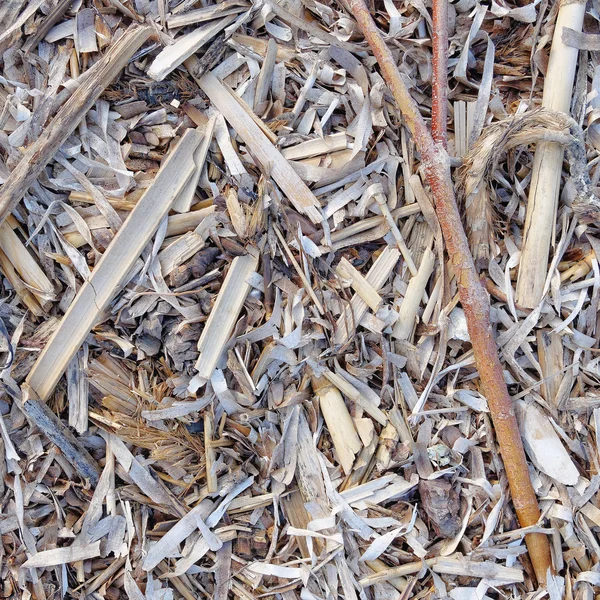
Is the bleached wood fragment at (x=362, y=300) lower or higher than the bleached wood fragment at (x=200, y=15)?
lower

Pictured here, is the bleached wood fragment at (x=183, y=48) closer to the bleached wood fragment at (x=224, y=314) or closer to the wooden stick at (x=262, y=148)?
the wooden stick at (x=262, y=148)

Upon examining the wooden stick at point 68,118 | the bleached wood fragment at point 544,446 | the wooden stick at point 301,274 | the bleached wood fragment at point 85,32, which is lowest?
the bleached wood fragment at point 544,446

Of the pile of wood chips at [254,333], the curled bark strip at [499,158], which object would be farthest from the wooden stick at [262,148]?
the curled bark strip at [499,158]

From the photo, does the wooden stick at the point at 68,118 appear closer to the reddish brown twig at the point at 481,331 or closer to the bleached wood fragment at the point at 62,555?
the reddish brown twig at the point at 481,331

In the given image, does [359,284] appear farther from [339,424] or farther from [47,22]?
[47,22]

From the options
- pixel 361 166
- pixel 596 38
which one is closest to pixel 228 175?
pixel 361 166

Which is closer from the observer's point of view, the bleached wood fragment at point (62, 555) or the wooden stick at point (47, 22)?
the bleached wood fragment at point (62, 555)

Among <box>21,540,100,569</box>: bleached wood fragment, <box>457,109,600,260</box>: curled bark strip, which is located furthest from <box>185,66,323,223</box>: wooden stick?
<box>21,540,100,569</box>: bleached wood fragment
